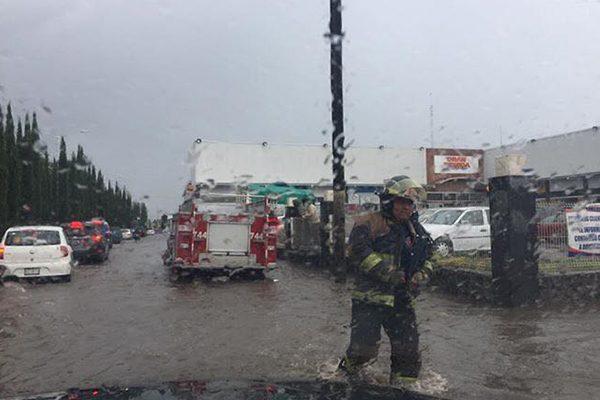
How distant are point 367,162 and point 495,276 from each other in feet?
73.4

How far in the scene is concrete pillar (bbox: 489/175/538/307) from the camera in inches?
410

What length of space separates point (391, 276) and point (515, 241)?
19.9 ft

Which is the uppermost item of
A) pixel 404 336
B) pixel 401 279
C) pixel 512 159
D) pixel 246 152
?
pixel 246 152

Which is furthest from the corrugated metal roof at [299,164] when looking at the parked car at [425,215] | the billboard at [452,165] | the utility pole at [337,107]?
the utility pole at [337,107]

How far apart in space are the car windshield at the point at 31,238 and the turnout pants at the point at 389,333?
1281 centimetres

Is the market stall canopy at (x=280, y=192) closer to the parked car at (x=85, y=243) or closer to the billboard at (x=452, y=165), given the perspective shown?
the parked car at (x=85, y=243)

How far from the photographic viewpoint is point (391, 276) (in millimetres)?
4941

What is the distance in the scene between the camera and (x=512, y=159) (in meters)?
10.6

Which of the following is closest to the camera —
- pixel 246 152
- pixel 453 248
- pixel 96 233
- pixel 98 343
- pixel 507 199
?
pixel 98 343

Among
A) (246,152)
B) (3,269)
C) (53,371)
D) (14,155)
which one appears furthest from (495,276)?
(14,155)

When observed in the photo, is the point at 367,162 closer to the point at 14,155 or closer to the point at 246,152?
the point at 246,152

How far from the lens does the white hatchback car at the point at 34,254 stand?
15789 mm

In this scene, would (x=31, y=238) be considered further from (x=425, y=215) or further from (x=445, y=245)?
(x=425, y=215)

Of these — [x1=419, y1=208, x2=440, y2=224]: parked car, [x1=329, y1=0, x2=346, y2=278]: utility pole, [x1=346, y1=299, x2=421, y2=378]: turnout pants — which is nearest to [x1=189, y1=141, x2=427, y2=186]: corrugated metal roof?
[x1=419, y1=208, x2=440, y2=224]: parked car
